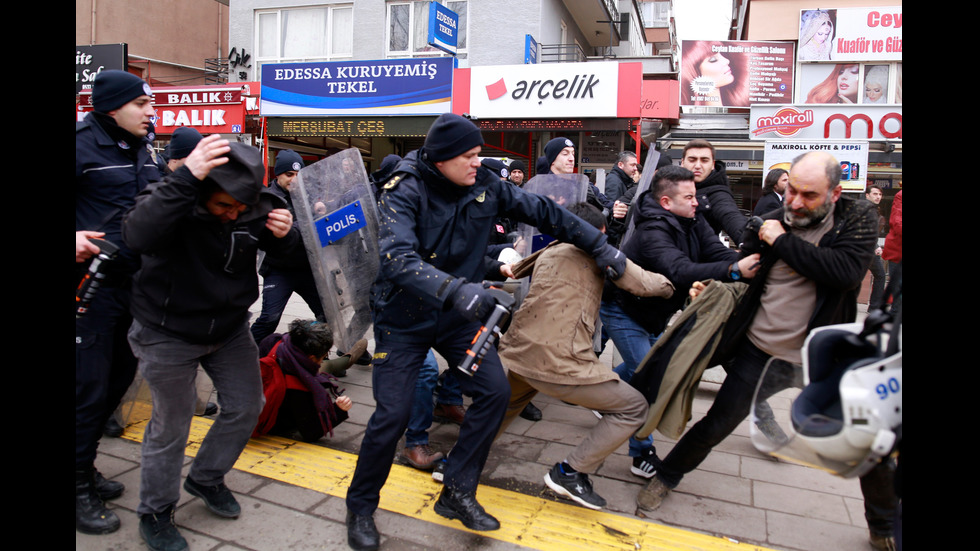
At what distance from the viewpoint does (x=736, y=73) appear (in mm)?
17594

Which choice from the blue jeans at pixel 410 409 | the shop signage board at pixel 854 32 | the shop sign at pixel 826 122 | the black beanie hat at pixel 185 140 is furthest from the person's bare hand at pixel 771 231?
the shop signage board at pixel 854 32

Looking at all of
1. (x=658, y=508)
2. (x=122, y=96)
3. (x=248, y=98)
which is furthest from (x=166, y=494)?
(x=248, y=98)

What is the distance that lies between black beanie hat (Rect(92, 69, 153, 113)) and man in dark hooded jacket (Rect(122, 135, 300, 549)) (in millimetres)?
709

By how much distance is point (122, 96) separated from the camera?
2.96 metres

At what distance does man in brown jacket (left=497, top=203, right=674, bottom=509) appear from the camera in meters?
3.09

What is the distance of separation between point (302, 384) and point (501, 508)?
1375 millimetres

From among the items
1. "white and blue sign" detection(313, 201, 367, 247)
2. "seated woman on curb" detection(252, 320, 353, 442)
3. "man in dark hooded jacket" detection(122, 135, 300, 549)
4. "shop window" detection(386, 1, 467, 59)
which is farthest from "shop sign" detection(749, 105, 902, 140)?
"man in dark hooded jacket" detection(122, 135, 300, 549)

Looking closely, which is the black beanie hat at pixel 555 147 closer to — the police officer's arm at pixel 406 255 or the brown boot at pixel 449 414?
the brown boot at pixel 449 414

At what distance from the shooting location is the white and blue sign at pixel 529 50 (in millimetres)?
14445

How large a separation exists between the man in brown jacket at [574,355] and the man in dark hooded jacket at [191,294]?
124cm

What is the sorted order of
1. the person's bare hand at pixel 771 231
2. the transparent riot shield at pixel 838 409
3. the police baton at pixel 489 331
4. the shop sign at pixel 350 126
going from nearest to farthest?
the transparent riot shield at pixel 838 409 → the police baton at pixel 489 331 → the person's bare hand at pixel 771 231 → the shop sign at pixel 350 126

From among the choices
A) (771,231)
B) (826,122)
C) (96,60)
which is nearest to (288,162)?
(771,231)

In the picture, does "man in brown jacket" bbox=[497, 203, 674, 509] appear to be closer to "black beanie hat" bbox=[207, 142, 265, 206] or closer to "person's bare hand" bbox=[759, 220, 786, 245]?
"person's bare hand" bbox=[759, 220, 786, 245]
